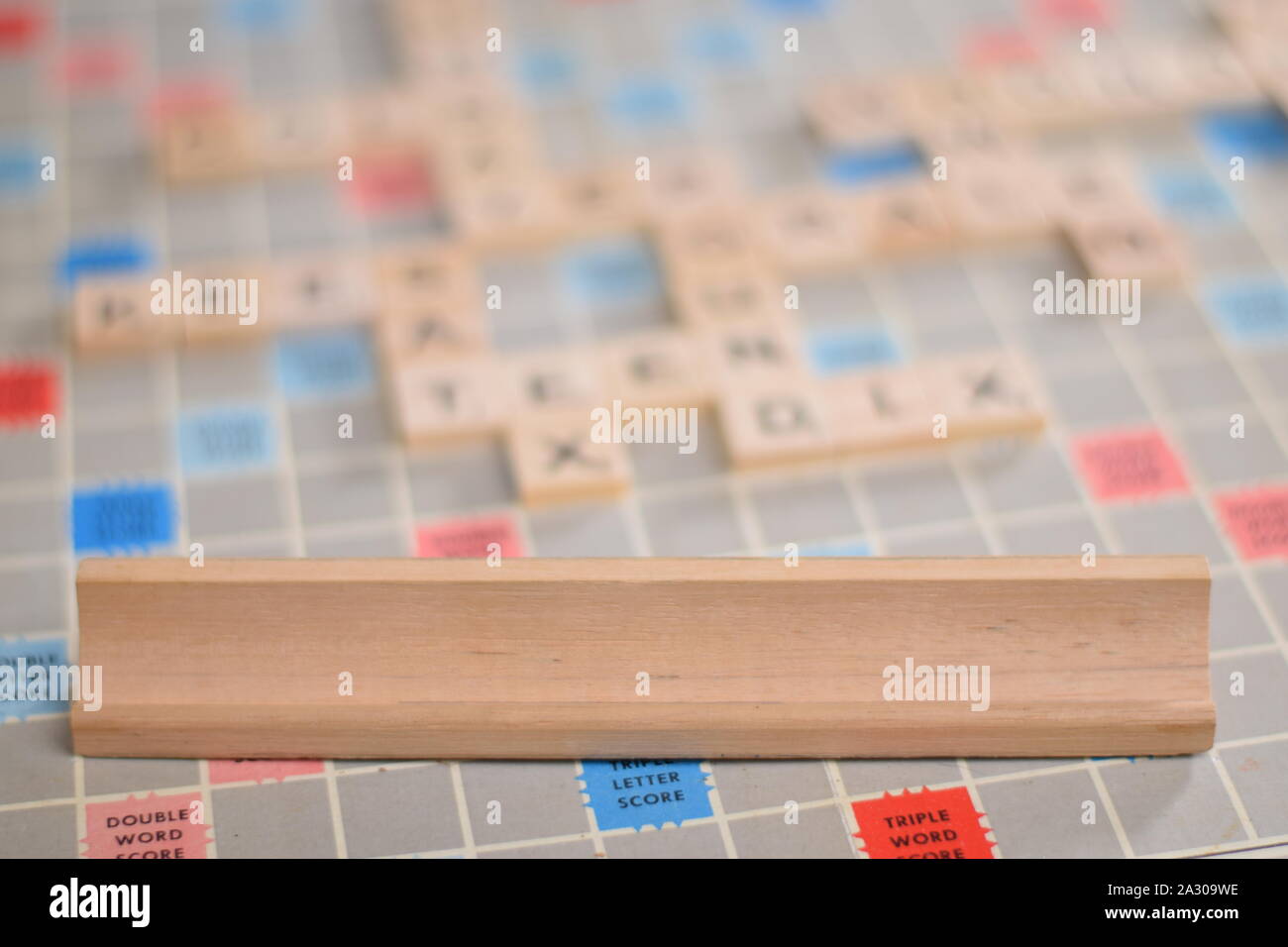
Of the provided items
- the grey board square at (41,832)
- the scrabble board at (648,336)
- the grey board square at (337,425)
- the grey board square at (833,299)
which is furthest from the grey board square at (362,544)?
the grey board square at (833,299)

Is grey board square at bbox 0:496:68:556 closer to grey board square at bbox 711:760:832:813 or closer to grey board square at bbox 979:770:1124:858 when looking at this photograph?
grey board square at bbox 711:760:832:813

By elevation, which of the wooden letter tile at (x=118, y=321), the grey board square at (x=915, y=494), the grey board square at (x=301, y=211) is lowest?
the grey board square at (x=915, y=494)

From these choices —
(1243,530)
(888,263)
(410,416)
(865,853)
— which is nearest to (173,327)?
(410,416)

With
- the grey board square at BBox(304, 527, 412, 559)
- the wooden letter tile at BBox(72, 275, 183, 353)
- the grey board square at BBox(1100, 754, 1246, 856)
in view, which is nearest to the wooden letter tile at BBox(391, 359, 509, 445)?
the grey board square at BBox(304, 527, 412, 559)

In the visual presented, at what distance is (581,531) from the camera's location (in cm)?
214

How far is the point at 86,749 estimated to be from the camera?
185 centimetres

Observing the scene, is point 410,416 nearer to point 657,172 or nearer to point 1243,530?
point 657,172

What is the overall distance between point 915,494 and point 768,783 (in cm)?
54

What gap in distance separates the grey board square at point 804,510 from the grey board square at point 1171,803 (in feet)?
1.65

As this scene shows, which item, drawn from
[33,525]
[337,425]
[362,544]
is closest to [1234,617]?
[362,544]

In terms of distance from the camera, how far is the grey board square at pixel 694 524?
2.12 m

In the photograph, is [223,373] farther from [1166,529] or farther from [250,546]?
[1166,529]

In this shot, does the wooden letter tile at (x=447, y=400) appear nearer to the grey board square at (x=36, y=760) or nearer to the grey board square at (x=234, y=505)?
the grey board square at (x=234, y=505)

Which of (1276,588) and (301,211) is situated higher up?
(301,211)
